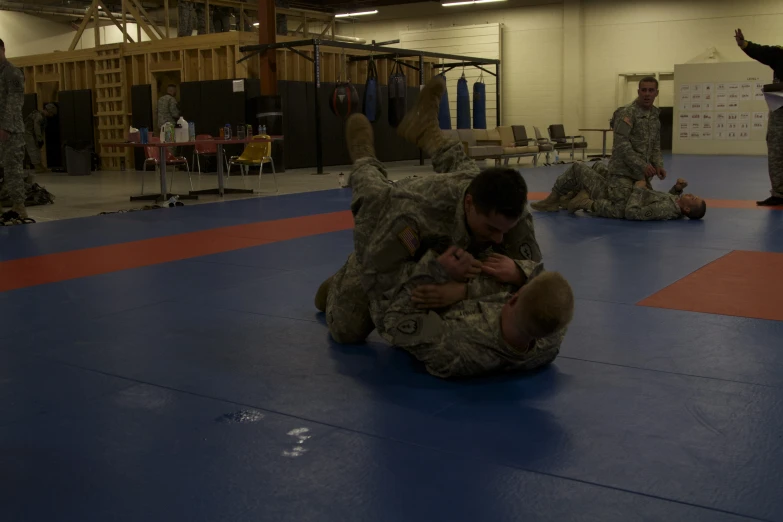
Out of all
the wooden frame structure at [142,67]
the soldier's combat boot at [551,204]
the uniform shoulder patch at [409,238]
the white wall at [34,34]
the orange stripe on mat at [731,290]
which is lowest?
the orange stripe on mat at [731,290]

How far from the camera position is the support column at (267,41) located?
14844mm

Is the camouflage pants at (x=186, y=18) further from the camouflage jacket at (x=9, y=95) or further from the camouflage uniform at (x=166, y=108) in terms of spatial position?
the camouflage jacket at (x=9, y=95)

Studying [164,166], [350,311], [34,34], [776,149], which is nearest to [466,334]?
[350,311]

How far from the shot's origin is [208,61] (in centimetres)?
1594

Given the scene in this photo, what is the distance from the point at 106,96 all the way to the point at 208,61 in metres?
2.98

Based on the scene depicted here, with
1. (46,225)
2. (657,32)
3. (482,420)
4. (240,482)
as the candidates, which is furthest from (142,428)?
(657,32)

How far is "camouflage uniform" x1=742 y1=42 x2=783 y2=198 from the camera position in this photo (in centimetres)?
827

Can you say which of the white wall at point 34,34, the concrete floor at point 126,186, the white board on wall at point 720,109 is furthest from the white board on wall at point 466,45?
the white wall at point 34,34

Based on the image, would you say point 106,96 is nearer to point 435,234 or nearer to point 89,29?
point 89,29

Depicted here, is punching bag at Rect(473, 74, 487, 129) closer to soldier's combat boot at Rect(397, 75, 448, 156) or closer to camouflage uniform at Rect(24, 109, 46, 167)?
camouflage uniform at Rect(24, 109, 46, 167)

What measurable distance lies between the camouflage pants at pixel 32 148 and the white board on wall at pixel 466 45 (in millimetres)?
11250

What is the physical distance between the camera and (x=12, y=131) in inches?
309

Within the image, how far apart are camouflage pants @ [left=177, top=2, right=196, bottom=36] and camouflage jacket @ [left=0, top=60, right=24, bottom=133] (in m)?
10.3

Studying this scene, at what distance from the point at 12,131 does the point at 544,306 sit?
6.93 m
